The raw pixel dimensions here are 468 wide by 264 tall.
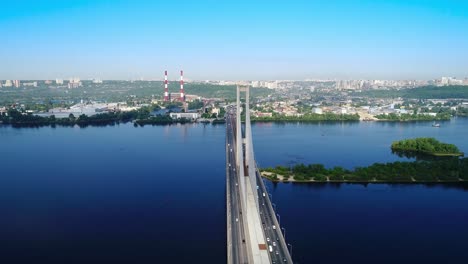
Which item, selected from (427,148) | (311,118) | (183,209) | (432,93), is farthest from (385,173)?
(432,93)

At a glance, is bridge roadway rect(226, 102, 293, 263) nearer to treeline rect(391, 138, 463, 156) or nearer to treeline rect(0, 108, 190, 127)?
treeline rect(391, 138, 463, 156)

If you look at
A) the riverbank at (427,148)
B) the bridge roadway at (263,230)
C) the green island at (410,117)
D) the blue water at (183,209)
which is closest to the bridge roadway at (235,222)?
the bridge roadway at (263,230)

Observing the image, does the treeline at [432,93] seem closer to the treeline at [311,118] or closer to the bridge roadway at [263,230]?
the treeline at [311,118]

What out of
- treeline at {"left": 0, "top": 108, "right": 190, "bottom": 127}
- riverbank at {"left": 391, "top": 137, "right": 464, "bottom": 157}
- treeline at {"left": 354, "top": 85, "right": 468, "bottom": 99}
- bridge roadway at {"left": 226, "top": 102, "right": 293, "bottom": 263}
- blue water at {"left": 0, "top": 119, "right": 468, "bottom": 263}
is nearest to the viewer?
bridge roadway at {"left": 226, "top": 102, "right": 293, "bottom": 263}

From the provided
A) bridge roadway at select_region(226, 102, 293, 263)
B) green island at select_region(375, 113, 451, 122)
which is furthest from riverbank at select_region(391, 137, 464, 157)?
green island at select_region(375, 113, 451, 122)

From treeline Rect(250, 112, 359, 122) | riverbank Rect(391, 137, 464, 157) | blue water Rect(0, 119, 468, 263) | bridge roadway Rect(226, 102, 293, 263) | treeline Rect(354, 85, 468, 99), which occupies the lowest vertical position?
blue water Rect(0, 119, 468, 263)

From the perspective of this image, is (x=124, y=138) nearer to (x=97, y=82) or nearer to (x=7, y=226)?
(x=7, y=226)
